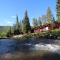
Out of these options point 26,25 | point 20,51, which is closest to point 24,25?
point 26,25

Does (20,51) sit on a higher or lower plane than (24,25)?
lower

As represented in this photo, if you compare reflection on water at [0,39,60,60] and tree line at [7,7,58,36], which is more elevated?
tree line at [7,7,58,36]

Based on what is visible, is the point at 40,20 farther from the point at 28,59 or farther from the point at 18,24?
the point at 28,59

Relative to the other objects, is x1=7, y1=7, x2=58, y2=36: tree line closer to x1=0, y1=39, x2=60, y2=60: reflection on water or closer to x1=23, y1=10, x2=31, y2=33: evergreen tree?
x1=23, y1=10, x2=31, y2=33: evergreen tree

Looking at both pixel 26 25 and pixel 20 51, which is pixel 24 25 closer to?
pixel 26 25

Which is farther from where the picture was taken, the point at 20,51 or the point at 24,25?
the point at 24,25

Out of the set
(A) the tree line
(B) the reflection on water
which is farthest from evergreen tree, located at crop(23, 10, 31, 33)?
(B) the reflection on water

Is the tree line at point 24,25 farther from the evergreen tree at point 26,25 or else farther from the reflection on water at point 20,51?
the reflection on water at point 20,51

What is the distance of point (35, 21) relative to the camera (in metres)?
112

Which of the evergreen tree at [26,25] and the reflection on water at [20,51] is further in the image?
the evergreen tree at [26,25]

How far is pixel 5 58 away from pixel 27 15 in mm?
63543

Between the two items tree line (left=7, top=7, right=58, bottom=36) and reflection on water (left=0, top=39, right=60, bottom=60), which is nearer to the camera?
reflection on water (left=0, top=39, right=60, bottom=60)

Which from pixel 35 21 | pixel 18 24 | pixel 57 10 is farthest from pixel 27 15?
pixel 35 21

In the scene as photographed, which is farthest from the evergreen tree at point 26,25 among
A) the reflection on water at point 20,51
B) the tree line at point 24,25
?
the reflection on water at point 20,51
